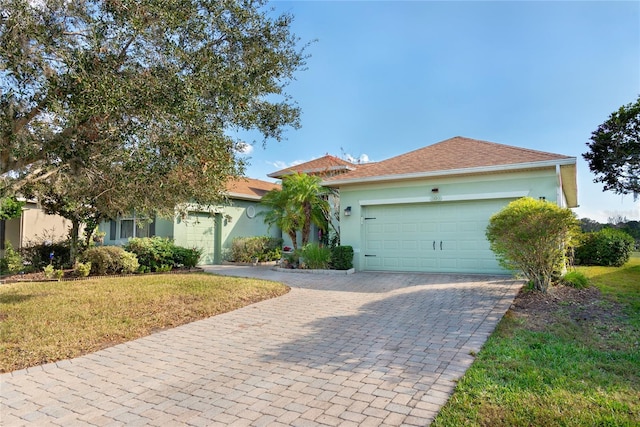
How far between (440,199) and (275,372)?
8851mm

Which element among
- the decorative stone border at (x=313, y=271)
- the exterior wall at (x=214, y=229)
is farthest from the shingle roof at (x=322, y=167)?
the decorative stone border at (x=313, y=271)

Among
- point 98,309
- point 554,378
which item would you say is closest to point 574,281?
point 554,378

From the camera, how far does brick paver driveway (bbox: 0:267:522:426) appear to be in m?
3.37

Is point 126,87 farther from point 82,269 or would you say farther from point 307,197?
point 307,197

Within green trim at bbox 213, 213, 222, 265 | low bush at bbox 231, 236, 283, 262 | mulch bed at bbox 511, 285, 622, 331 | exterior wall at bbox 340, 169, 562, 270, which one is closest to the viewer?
mulch bed at bbox 511, 285, 622, 331

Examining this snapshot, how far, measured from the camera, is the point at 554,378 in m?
3.81

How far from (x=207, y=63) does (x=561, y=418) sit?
6247mm

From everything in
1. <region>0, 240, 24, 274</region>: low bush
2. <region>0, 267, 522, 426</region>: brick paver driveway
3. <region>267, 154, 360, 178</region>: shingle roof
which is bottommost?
<region>0, 267, 522, 426</region>: brick paver driveway

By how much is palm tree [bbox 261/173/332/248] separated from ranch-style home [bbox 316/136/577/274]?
36.4 inches

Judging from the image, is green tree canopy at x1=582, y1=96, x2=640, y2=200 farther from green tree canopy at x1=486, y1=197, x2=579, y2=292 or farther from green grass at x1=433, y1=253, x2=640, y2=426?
green grass at x1=433, y1=253, x2=640, y2=426

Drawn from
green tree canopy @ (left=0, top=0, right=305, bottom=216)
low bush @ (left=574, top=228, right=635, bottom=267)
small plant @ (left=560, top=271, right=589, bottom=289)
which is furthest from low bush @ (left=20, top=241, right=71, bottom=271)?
low bush @ (left=574, top=228, right=635, bottom=267)

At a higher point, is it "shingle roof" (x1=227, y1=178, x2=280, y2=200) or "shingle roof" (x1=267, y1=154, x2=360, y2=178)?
"shingle roof" (x1=267, y1=154, x2=360, y2=178)

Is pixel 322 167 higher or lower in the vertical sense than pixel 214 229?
higher

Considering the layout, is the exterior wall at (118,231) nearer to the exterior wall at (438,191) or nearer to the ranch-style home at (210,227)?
the ranch-style home at (210,227)
